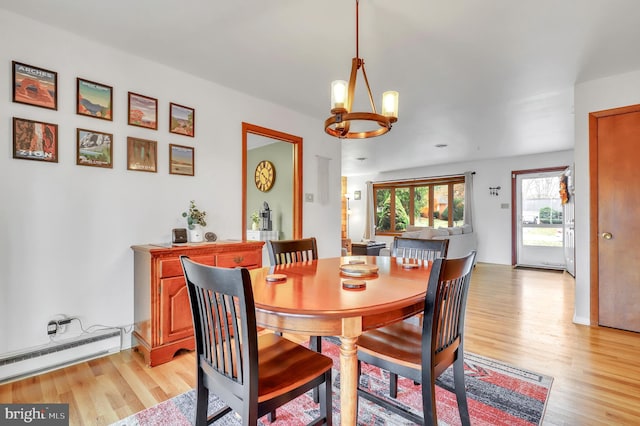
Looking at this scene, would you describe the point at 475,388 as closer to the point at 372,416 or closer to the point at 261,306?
the point at 372,416

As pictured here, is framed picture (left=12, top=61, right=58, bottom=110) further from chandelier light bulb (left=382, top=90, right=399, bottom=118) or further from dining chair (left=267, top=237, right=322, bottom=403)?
chandelier light bulb (left=382, top=90, right=399, bottom=118)

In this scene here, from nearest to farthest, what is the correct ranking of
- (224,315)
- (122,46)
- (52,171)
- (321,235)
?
(224,315) < (52,171) < (122,46) < (321,235)

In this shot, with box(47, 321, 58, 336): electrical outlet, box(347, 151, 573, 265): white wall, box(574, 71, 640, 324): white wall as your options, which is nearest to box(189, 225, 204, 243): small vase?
box(47, 321, 58, 336): electrical outlet

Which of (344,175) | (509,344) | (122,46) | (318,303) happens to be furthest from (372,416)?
(344,175)

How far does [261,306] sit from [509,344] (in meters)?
2.44

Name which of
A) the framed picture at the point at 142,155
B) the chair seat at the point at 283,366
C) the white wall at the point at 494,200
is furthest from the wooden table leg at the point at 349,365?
the white wall at the point at 494,200

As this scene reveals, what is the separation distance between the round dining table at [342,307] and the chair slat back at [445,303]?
0.09 m

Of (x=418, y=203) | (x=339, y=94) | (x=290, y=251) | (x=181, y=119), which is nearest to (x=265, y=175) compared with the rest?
(x=181, y=119)

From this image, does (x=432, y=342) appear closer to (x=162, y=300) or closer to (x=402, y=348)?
(x=402, y=348)

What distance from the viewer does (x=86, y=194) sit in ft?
7.64

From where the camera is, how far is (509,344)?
2609 millimetres

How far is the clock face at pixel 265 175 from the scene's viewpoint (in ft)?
17.2

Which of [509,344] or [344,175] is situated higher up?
[344,175]

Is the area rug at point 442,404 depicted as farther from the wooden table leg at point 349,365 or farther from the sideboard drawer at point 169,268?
the sideboard drawer at point 169,268
